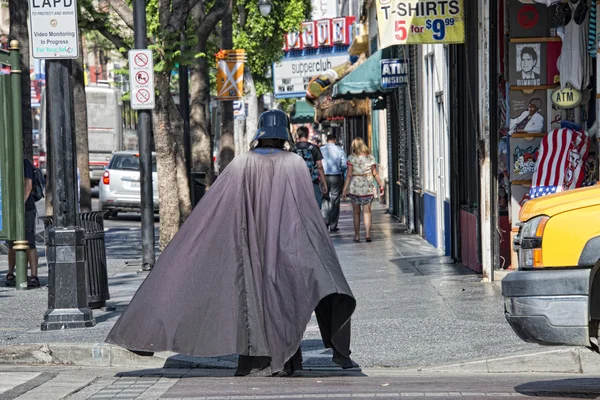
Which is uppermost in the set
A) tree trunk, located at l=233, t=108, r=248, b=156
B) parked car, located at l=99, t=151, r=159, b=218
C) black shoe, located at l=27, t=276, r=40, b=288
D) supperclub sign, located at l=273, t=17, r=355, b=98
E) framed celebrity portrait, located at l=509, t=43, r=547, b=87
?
supperclub sign, located at l=273, t=17, r=355, b=98

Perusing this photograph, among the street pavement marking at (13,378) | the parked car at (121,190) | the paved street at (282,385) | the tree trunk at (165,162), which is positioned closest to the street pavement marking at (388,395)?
the paved street at (282,385)

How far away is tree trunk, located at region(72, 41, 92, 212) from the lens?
69.9 ft

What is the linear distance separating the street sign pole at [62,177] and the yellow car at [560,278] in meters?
4.65

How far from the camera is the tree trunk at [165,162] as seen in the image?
16938 millimetres

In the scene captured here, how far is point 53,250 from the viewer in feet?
33.2

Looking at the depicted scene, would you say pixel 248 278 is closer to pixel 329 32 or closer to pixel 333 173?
pixel 333 173

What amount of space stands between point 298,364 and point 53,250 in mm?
2895

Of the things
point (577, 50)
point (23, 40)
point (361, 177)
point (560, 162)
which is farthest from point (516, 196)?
point (23, 40)

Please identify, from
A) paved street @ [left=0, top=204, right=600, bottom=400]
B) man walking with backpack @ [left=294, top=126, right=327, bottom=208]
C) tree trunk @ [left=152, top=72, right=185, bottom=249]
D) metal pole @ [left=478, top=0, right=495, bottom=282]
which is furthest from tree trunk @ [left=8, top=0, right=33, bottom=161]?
metal pole @ [left=478, top=0, right=495, bottom=282]

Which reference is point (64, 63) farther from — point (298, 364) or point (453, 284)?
point (453, 284)

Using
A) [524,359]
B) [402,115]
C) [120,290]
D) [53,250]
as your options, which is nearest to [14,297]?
[120,290]

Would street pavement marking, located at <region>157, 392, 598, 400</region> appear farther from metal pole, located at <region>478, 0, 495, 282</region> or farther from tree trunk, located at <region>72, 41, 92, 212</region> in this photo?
tree trunk, located at <region>72, 41, 92, 212</region>

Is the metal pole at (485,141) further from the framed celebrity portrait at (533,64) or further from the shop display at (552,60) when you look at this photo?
the shop display at (552,60)

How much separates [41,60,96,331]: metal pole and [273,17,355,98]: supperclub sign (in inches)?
1242
